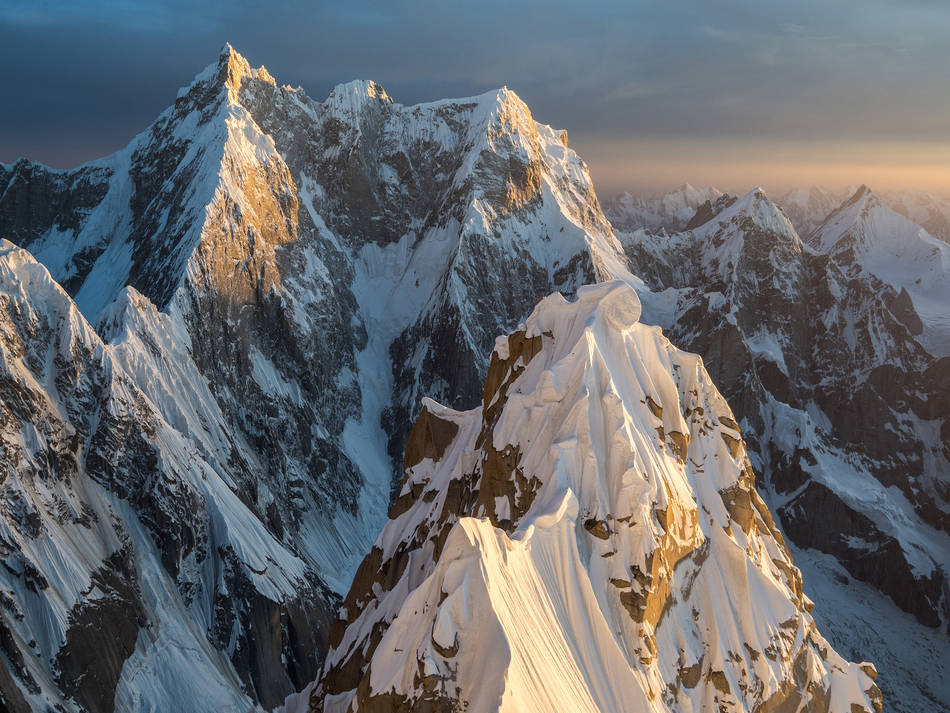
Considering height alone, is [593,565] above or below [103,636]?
above

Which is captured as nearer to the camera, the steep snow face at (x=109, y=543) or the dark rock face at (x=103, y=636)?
the dark rock face at (x=103, y=636)

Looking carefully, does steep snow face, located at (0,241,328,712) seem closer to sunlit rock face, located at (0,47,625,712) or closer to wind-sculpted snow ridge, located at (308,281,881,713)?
sunlit rock face, located at (0,47,625,712)

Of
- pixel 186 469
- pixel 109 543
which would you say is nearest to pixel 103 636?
pixel 109 543

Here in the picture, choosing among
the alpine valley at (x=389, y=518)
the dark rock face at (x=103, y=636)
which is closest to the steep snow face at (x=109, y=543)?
the dark rock face at (x=103, y=636)

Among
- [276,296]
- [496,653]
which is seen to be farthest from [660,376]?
[276,296]

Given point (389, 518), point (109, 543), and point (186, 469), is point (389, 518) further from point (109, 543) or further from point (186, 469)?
point (186, 469)

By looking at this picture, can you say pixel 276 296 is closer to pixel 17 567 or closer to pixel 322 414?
pixel 322 414

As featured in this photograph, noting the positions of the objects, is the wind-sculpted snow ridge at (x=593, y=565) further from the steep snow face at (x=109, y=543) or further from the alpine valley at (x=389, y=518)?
the steep snow face at (x=109, y=543)

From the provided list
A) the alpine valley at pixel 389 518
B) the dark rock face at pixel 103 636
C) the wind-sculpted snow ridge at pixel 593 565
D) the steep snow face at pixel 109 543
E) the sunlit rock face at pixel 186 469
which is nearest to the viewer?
the wind-sculpted snow ridge at pixel 593 565
